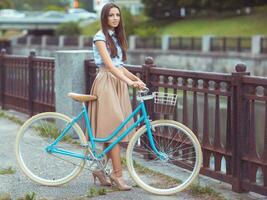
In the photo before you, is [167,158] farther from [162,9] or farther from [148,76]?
[162,9]

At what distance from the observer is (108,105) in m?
6.10

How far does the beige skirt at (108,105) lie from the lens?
20.0 ft

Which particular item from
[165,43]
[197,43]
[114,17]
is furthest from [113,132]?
[165,43]

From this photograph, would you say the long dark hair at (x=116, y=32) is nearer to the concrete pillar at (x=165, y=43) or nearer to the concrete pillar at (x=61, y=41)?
the concrete pillar at (x=165, y=43)

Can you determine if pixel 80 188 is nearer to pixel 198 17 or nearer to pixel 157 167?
pixel 157 167

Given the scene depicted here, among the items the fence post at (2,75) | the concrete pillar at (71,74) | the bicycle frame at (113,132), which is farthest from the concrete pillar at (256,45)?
the bicycle frame at (113,132)

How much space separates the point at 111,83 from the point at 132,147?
0.66 metres

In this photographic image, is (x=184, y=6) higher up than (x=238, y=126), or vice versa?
(x=184, y=6)

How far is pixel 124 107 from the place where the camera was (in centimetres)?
627

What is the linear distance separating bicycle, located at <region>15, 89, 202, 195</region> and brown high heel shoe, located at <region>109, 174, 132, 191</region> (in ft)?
0.28

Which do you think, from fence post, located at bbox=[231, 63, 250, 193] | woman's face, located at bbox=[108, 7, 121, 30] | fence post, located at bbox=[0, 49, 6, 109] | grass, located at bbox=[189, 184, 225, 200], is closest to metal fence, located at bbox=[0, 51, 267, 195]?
fence post, located at bbox=[231, 63, 250, 193]

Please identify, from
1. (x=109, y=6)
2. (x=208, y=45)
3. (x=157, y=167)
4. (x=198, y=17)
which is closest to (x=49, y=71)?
(x=157, y=167)

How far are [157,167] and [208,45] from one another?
34.8m

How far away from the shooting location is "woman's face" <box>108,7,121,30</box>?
604 cm
